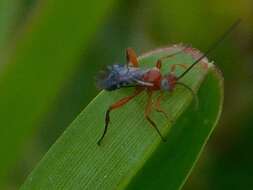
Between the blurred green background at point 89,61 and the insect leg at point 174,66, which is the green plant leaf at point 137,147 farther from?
the blurred green background at point 89,61

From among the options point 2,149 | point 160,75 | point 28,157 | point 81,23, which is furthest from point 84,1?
point 28,157

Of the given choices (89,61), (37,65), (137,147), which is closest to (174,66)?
(137,147)

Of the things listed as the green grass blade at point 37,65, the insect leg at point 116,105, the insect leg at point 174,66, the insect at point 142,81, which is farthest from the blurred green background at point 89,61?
the insect leg at point 174,66

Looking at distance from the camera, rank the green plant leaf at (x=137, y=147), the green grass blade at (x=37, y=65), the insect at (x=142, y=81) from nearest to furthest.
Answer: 1. the green plant leaf at (x=137, y=147)
2. the insect at (x=142, y=81)
3. the green grass blade at (x=37, y=65)

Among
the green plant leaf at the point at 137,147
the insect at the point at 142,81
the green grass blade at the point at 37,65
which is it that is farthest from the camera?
the green grass blade at the point at 37,65

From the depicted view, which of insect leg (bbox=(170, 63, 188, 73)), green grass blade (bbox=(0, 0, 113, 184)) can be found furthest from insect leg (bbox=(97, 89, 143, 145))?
green grass blade (bbox=(0, 0, 113, 184))

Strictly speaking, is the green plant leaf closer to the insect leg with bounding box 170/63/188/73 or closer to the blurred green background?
the insect leg with bounding box 170/63/188/73

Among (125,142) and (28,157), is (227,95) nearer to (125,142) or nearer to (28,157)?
(28,157)
